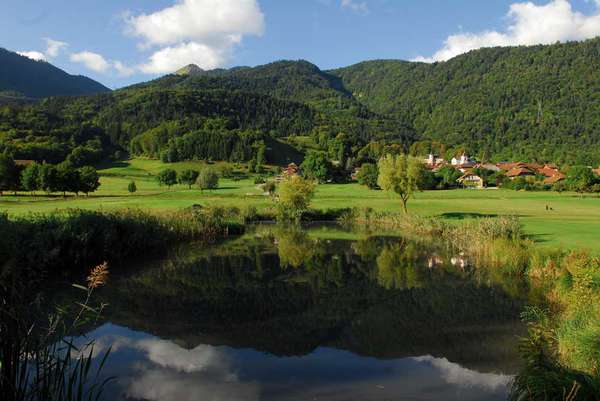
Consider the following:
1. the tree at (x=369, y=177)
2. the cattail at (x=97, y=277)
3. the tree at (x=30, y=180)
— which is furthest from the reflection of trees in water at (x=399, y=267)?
the tree at (x=30, y=180)

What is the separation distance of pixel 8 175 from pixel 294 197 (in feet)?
163

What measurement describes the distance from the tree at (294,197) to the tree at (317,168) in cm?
6477

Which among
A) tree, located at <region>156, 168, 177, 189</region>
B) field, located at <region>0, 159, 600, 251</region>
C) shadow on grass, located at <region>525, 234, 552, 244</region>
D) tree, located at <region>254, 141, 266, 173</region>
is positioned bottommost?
shadow on grass, located at <region>525, 234, 552, 244</region>

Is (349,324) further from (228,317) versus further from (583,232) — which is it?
(583,232)

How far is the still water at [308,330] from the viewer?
42.7ft

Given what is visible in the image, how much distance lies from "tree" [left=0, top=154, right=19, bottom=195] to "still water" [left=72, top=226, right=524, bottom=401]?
188 ft

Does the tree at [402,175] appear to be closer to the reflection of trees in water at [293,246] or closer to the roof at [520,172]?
the reflection of trees in water at [293,246]

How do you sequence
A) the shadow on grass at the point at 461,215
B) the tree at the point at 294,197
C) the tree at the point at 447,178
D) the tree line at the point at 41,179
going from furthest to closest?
the tree at the point at 447,178
the tree line at the point at 41,179
the tree at the point at 294,197
the shadow on grass at the point at 461,215

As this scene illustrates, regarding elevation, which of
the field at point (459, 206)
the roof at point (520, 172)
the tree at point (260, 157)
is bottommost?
the field at point (459, 206)

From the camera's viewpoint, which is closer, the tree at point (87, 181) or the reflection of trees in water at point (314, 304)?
the reflection of trees in water at point (314, 304)

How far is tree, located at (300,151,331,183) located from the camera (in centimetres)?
12419

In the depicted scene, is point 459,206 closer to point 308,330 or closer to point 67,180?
point 308,330

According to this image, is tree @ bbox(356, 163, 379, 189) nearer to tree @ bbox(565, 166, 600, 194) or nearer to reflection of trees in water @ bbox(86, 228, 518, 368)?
tree @ bbox(565, 166, 600, 194)

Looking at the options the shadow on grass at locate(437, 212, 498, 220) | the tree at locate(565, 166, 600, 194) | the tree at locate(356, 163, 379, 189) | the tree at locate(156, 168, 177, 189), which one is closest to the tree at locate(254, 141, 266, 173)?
the tree at locate(356, 163, 379, 189)
